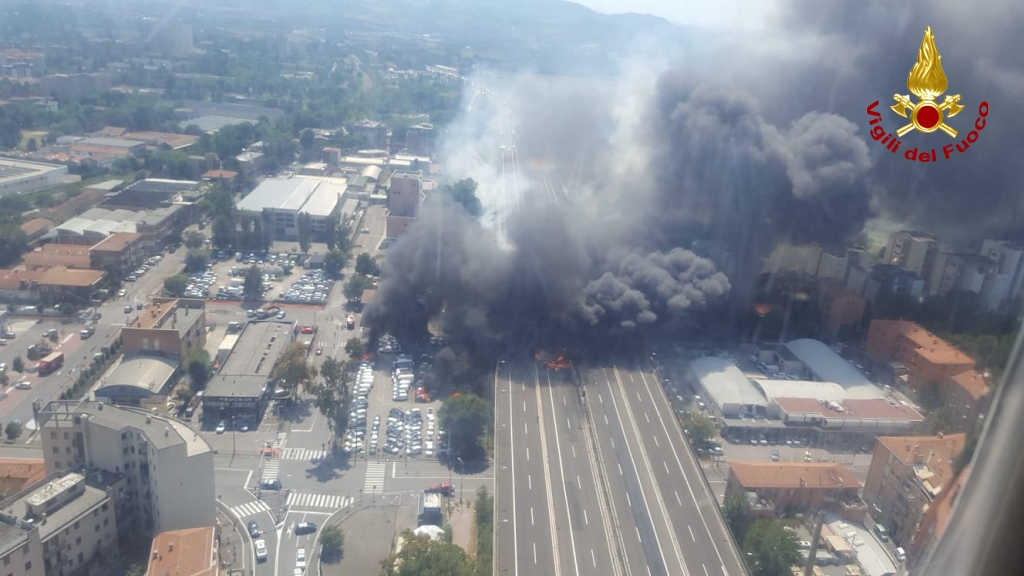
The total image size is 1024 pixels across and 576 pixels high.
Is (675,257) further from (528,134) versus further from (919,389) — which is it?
(528,134)

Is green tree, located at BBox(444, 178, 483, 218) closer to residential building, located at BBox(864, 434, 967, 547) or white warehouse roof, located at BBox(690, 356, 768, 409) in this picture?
white warehouse roof, located at BBox(690, 356, 768, 409)

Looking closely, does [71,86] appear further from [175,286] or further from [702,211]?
[702,211]

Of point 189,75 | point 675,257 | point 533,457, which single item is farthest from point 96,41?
point 533,457

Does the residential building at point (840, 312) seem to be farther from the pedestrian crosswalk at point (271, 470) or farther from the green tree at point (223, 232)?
the green tree at point (223, 232)

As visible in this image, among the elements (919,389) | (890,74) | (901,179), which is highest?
(890,74)

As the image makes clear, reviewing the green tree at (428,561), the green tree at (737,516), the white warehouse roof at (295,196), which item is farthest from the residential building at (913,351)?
the white warehouse roof at (295,196)

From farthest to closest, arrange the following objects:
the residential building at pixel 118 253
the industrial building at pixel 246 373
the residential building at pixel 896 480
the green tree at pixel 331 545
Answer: the residential building at pixel 118 253
the industrial building at pixel 246 373
the green tree at pixel 331 545
the residential building at pixel 896 480
